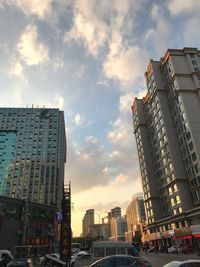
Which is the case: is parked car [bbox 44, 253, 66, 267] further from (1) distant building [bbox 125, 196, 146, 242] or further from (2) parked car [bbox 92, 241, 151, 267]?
(1) distant building [bbox 125, 196, 146, 242]

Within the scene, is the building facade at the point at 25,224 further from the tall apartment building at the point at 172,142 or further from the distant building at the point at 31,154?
the tall apartment building at the point at 172,142

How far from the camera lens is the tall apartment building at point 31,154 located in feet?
409

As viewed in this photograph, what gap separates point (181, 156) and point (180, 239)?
22.5 metres

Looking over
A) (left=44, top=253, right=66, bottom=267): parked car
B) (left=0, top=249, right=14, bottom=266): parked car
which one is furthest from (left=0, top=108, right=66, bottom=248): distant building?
→ (left=44, top=253, right=66, bottom=267): parked car

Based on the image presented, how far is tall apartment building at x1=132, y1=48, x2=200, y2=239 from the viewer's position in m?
69.9

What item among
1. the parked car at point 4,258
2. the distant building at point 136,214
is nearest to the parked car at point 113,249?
the parked car at point 4,258

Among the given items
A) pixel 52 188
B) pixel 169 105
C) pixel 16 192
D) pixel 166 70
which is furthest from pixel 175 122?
pixel 16 192

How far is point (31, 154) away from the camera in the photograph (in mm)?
132625

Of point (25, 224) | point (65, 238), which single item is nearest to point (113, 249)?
point (65, 238)

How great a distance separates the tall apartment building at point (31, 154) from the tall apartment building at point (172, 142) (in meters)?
49.0

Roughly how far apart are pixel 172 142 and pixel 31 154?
258 feet

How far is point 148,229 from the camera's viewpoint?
92312mm

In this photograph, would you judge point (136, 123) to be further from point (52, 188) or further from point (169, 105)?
point (52, 188)

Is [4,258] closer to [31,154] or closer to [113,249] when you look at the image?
[113,249]
